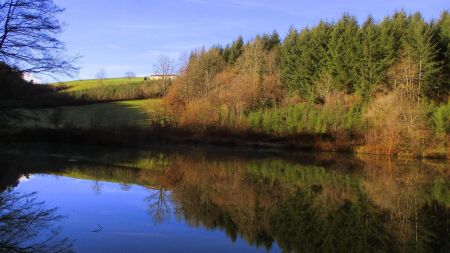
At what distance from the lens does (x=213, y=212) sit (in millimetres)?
12406

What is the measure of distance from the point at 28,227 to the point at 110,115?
41717 mm

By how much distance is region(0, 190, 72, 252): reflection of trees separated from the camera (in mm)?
8383

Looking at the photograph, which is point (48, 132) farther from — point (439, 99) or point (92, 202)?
point (439, 99)

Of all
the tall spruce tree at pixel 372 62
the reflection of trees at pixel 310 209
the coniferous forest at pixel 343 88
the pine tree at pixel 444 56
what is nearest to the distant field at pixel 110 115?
the coniferous forest at pixel 343 88

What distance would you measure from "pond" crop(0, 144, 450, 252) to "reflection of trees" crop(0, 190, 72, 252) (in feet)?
0.07

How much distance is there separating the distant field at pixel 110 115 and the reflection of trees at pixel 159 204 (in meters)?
28.1

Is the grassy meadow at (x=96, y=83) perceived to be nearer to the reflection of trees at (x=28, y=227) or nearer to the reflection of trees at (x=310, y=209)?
the reflection of trees at (x=310, y=209)

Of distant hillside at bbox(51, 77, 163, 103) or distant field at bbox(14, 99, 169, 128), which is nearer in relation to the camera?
distant field at bbox(14, 99, 169, 128)

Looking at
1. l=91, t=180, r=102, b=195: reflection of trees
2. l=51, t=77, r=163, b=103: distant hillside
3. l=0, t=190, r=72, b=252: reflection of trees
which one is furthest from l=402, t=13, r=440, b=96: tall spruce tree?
l=51, t=77, r=163, b=103: distant hillside

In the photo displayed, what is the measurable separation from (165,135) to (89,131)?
1090 centimetres

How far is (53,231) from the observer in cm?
964

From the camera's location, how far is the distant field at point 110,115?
44.4 meters

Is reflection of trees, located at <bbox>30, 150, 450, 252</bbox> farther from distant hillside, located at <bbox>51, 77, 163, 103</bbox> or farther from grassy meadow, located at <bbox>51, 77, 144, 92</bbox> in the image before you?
grassy meadow, located at <bbox>51, 77, 144, 92</bbox>

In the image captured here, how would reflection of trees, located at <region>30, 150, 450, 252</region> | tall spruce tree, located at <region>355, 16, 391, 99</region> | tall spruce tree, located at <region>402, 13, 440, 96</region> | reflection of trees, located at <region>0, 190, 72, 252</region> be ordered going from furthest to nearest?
tall spruce tree, located at <region>355, 16, 391, 99</region>, tall spruce tree, located at <region>402, 13, 440, 96</region>, reflection of trees, located at <region>30, 150, 450, 252</region>, reflection of trees, located at <region>0, 190, 72, 252</region>
